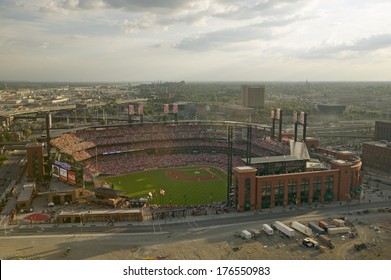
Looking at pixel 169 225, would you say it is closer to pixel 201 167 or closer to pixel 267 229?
pixel 267 229

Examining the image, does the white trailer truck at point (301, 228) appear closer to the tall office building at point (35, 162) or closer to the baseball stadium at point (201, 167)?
the baseball stadium at point (201, 167)

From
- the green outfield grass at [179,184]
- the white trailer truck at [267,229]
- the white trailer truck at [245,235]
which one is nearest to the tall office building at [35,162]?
the green outfield grass at [179,184]

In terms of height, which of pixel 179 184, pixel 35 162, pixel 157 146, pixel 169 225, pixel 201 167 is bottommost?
pixel 179 184

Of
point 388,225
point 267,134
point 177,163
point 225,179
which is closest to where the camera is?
point 388,225

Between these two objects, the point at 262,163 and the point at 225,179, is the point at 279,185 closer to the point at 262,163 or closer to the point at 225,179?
the point at 262,163

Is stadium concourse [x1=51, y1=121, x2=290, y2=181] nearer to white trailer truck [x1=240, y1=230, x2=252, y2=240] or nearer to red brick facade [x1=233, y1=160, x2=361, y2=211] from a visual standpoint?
red brick facade [x1=233, y1=160, x2=361, y2=211]

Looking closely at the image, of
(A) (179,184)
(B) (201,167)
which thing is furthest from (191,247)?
(B) (201,167)

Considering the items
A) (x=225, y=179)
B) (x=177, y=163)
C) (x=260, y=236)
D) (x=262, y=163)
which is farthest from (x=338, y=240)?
(x=177, y=163)

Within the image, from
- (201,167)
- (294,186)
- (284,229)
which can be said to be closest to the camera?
(284,229)
